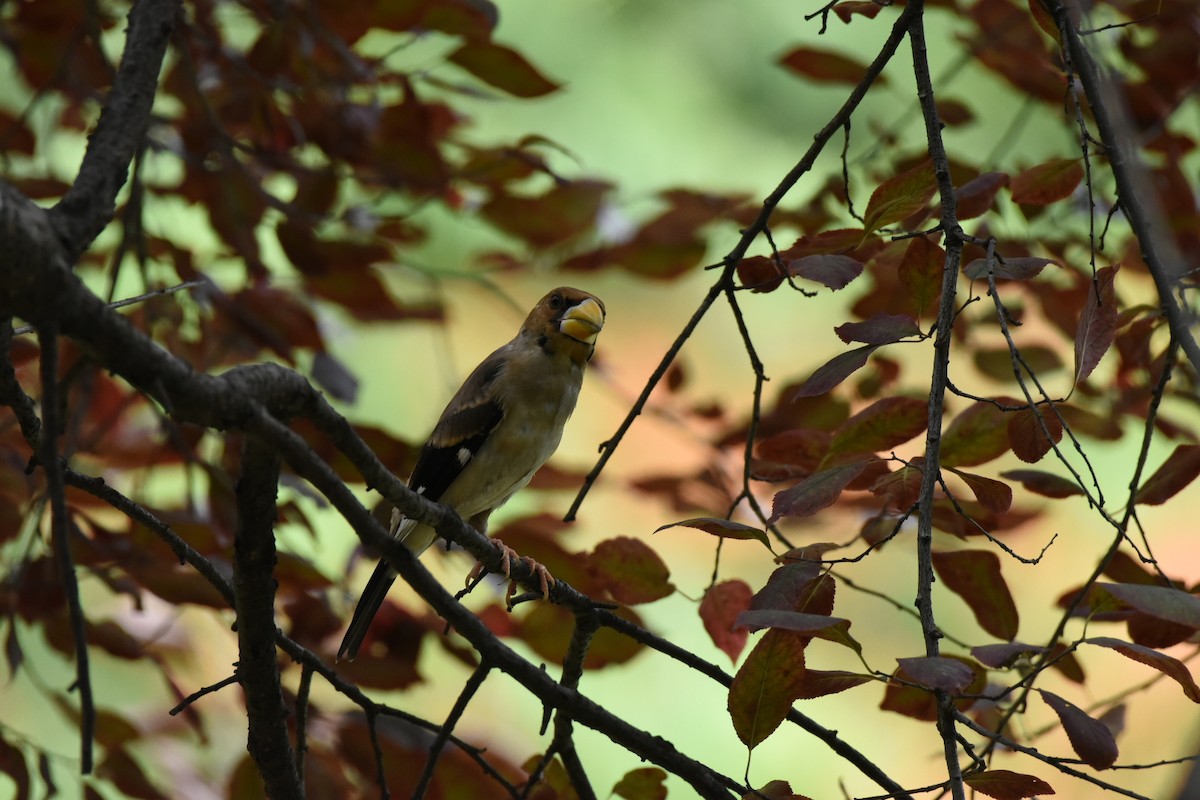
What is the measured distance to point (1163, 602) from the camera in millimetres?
1414

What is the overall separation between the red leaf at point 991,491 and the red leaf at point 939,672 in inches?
13.9

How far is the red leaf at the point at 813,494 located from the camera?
5.34 ft

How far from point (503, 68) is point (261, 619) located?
4.88ft

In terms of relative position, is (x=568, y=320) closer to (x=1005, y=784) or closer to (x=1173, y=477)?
(x=1173, y=477)

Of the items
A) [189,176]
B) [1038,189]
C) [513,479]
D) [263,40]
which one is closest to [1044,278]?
[1038,189]

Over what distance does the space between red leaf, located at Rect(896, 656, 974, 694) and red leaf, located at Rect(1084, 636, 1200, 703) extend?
20cm

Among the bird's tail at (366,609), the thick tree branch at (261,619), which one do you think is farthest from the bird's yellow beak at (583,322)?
the thick tree branch at (261,619)

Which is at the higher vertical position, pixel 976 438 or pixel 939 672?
pixel 976 438

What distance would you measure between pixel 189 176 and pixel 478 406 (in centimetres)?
100

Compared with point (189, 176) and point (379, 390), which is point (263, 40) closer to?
point (189, 176)

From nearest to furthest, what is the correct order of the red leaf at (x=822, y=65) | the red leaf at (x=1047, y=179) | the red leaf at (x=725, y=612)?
the red leaf at (x=1047, y=179)
the red leaf at (x=725, y=612)
the red leaf at (x=822, y=65)

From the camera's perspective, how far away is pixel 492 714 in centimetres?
617

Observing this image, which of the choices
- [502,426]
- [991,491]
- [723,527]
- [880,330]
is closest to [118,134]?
[723,527]

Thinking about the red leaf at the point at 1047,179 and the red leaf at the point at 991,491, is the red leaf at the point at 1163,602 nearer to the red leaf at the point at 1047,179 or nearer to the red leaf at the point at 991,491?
the red leaf at the point at 991,491
